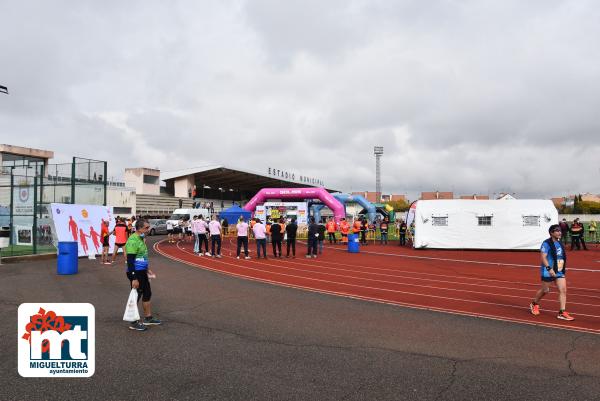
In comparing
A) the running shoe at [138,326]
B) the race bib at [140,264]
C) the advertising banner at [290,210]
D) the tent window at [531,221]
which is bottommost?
the running shoe at [138,326]

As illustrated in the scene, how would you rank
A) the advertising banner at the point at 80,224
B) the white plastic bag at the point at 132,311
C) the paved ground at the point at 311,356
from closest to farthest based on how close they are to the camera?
the paved ground at the point at 311,356 < the white plastic bag at the point at 132,311 < the advertising banner at the point at 80,224

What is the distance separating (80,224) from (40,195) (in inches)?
89.0

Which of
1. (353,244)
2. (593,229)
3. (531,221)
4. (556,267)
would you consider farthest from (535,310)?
(593,229)

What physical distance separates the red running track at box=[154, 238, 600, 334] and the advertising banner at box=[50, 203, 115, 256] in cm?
350

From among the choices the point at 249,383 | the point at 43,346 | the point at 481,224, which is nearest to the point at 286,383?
the point at 249,383

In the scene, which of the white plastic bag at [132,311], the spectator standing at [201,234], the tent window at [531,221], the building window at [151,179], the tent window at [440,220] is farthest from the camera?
the building window at [151,179]

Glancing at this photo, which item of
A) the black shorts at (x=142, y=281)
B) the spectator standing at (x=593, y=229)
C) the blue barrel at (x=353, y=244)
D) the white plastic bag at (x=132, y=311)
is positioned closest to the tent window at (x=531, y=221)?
the spectator standing at (x=593, y=229)

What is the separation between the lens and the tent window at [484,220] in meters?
23.0

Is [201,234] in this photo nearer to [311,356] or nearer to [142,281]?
[142,281]

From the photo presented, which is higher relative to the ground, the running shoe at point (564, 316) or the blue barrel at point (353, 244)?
the blue barrel at point (353, 244)

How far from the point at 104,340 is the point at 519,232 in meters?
21.5

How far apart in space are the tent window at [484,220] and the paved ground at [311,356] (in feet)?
52.9

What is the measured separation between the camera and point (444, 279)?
12867 mm

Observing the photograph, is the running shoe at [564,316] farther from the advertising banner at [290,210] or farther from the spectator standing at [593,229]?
the advertising banner at [290,210]
